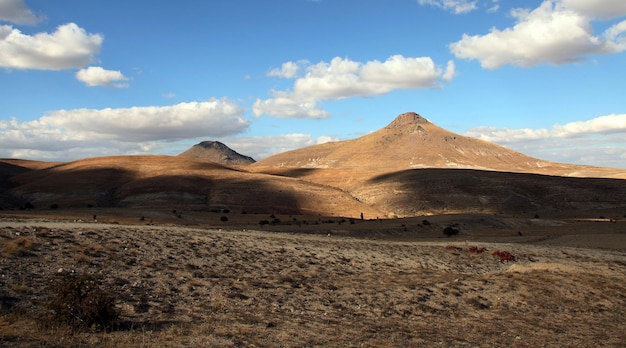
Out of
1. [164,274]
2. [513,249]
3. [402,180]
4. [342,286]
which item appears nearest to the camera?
[164,274]

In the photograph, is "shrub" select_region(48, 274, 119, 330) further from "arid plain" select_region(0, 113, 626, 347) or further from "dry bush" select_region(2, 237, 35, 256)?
"dry bush" select_region(2, 237, 35, 256)

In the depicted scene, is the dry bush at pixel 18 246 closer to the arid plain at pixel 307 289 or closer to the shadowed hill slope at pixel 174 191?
the arid plain at pixel 307 289

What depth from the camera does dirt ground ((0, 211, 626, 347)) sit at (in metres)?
10.9

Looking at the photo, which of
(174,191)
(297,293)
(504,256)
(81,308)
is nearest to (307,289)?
(297,293)

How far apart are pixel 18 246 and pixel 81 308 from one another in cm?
689

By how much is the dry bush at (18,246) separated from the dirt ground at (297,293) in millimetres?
52

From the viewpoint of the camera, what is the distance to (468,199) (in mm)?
82938

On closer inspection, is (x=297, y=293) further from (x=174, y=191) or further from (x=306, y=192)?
(x=174, y=191)

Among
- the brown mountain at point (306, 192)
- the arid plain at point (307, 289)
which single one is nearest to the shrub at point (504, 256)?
the arid plain at point (307, 289)

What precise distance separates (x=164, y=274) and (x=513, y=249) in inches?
850

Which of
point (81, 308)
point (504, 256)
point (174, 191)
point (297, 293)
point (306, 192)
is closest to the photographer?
point (81, 308)

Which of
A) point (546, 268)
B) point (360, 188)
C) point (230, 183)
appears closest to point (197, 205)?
point (230, 183)

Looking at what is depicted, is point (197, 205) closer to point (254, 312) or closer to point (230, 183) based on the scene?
point (230, 183)

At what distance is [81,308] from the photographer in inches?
405
